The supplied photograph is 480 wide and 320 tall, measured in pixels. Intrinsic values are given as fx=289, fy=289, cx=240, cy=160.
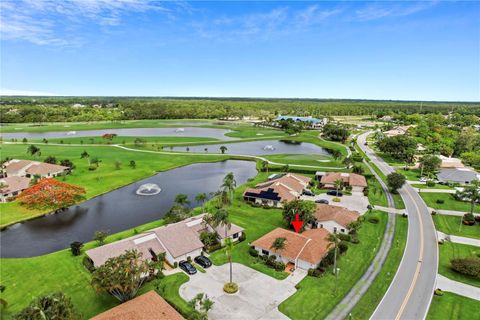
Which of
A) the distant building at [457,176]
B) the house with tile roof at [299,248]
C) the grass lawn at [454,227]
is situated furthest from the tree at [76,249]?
the distant building at [457,176]

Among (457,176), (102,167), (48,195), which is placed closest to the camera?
(48,195)

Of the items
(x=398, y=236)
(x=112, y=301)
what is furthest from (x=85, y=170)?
(x=398, y=236)

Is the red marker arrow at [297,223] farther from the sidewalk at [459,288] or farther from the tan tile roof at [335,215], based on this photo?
the sidewalk at [459,288]

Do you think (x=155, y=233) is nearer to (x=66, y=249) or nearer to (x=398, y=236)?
(x=66, y=249)

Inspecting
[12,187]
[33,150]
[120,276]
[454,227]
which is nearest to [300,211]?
[454,227]

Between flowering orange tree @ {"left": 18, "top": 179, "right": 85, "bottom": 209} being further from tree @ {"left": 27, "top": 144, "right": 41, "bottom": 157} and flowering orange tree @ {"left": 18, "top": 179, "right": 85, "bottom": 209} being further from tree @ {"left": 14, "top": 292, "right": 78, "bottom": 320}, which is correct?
tree @ {"left": 14, "top": 292, "right": 78, "bottom": 320}

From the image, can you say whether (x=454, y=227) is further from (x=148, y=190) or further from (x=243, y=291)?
(x=148, y=190)
